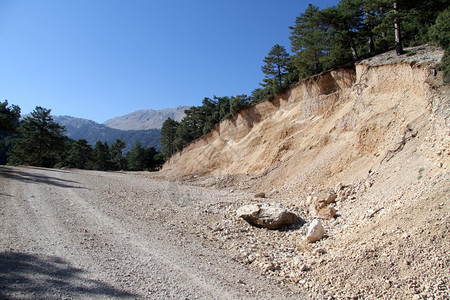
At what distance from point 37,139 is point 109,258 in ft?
126

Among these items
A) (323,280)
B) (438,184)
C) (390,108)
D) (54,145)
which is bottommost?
(323,280)

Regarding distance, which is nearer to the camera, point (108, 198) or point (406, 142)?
point (406, 142)

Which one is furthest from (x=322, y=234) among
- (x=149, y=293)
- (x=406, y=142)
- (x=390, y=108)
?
(x=390, y=108)

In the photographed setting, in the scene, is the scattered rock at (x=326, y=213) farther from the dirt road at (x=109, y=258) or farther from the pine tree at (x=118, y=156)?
the pine tree at (x=118, y=156)

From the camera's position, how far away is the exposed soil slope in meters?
5.22

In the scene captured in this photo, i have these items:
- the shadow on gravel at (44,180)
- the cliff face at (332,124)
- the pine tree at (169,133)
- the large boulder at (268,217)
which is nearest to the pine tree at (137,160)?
the pine tree at (169,133)

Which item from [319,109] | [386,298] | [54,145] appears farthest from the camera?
[54,145]

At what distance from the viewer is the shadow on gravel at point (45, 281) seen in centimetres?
421

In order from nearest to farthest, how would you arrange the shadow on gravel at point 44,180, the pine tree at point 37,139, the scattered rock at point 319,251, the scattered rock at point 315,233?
the scattered rock at point 319,251 < the scattered rock at point 315,233 < the shadow on gravel at point 44,180 < the pine tree at point 37,139

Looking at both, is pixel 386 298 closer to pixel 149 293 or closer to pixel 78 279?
pixel 149 293

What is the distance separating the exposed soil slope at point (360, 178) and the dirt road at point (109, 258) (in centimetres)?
109

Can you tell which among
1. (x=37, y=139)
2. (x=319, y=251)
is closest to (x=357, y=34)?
(x=319, y=251)

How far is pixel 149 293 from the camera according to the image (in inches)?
182

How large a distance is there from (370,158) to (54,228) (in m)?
13.4
